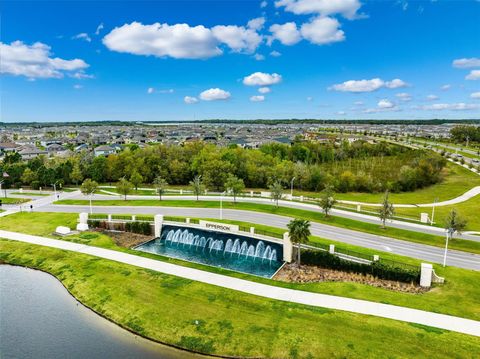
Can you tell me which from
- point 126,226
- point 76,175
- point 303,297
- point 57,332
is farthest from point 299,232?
point 76,175

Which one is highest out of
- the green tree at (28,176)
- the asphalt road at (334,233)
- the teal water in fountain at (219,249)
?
the green tree at (28,176)

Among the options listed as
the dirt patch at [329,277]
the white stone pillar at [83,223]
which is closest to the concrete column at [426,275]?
the dirt patch at [329,277]

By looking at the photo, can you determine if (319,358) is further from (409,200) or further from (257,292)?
(409,200)

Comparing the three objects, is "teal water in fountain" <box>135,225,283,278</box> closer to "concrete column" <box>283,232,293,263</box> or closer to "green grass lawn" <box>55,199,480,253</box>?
"concrete column" <box>283,232,293,263</box>

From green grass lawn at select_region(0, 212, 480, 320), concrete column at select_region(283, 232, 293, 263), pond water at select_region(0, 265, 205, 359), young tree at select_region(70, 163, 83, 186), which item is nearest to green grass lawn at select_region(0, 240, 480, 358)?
pond water at select_region(0, 265, 205, 359)

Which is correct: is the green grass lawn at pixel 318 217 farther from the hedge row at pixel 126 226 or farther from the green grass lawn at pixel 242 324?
the green grass lawn at pixel 242 324

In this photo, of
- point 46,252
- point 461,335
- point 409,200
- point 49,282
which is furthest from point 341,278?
point 409,200

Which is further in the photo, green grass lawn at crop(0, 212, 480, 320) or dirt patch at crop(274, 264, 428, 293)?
dirt patch at crop(274, 264, 428, 293)
